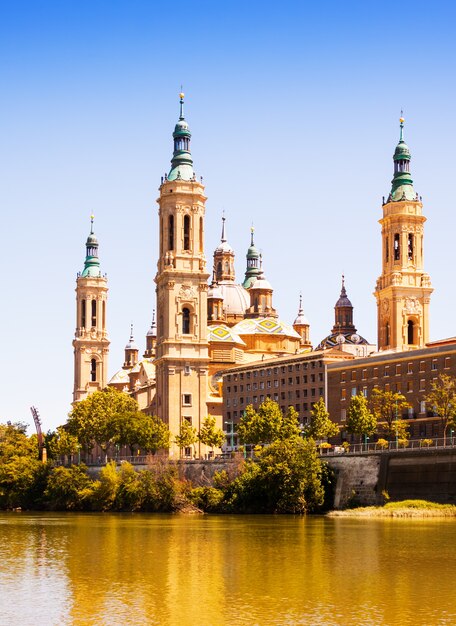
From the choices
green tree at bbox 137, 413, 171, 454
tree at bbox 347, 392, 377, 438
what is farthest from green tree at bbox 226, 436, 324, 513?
green tree at bbox 137, 413, 171, 454

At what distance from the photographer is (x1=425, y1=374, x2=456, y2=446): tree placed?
5098 inches

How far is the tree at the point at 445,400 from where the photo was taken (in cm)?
12950

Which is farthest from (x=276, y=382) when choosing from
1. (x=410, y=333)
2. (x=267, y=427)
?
(x=267, y=427)

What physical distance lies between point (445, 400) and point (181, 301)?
4948cm

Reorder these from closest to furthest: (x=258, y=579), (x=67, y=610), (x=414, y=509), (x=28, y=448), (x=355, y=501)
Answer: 1. (x=67, y=610)
2. (x=258, y=579)
3. (x=414, y=509)
4. (x=355, y=501)
5. (x=28, y=448)

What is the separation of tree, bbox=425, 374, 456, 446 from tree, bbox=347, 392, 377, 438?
22.1 ft

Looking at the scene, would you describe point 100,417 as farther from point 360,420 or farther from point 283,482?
point 283,482

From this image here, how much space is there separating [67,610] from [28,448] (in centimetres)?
10672

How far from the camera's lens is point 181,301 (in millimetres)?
172000

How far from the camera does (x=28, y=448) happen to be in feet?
504

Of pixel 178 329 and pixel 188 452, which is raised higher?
pixel 178 329

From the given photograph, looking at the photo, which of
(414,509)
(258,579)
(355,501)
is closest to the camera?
(258,579)

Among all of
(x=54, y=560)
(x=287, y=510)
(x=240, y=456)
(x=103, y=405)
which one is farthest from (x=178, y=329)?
(x=54, y=560)

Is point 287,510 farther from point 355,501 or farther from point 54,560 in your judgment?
point 54,560
